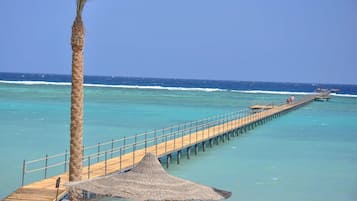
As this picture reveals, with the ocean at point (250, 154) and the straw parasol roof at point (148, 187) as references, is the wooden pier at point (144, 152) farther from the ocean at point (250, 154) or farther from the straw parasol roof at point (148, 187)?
the straw parasol roof at point (148, 187)

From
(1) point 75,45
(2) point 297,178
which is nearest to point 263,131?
(2) point 297,178

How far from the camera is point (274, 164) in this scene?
25453 millimetres

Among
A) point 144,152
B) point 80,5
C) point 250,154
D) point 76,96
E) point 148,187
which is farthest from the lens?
point 250,154

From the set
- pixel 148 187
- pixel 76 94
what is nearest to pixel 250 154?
pixel 76 94

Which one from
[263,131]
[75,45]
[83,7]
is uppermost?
[83,7]

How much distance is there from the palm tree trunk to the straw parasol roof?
7.31 ft

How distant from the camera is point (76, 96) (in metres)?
13.8

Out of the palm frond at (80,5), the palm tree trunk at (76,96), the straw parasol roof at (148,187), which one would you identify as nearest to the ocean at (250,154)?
the palm tree trunk at (76,96)

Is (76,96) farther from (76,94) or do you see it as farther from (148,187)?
(148,187)

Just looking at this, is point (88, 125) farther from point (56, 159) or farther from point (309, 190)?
point (309, 190)

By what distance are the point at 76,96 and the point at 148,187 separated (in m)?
3.68

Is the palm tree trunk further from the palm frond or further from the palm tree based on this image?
the palm frond

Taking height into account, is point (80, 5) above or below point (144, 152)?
above

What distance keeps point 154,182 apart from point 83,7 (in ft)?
15.6
